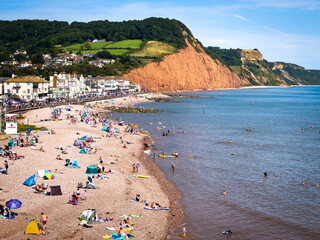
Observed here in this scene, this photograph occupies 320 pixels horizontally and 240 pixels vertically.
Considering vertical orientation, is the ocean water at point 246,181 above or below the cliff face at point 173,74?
below

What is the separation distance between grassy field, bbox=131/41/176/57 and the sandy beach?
142m

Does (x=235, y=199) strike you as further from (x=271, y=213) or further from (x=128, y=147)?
(x=128, y=147)

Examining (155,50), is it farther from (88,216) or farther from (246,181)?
(88,216)

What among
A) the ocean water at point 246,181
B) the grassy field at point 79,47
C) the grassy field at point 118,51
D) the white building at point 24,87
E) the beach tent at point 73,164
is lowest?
Result: the ocean water at point 246,181

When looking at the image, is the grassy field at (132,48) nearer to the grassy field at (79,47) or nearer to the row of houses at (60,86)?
the grassy field at (79,47)

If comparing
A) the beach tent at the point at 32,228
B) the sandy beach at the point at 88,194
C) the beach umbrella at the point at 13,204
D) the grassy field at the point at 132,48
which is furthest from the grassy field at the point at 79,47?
the beach tent at the point at 32,228

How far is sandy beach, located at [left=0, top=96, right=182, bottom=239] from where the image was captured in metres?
17.0

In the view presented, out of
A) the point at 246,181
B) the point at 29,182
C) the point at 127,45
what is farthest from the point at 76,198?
the point at 127,45

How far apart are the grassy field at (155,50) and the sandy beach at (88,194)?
466 ft

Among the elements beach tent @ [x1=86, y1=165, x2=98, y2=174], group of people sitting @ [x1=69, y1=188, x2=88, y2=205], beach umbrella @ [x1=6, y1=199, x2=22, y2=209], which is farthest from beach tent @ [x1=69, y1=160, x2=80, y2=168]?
beach umbrella @ [x1=6, y1=199, x2=22, y2=209]

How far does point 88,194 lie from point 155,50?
558 ft

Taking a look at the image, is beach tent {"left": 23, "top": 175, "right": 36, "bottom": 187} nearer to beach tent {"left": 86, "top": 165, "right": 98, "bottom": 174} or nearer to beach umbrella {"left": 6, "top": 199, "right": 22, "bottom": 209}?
beach umbrella {"left": 6, "top": 199, "right": 22, "bottom": 209}

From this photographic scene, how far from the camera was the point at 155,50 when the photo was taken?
186m

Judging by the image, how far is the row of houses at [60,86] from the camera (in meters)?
75.2
